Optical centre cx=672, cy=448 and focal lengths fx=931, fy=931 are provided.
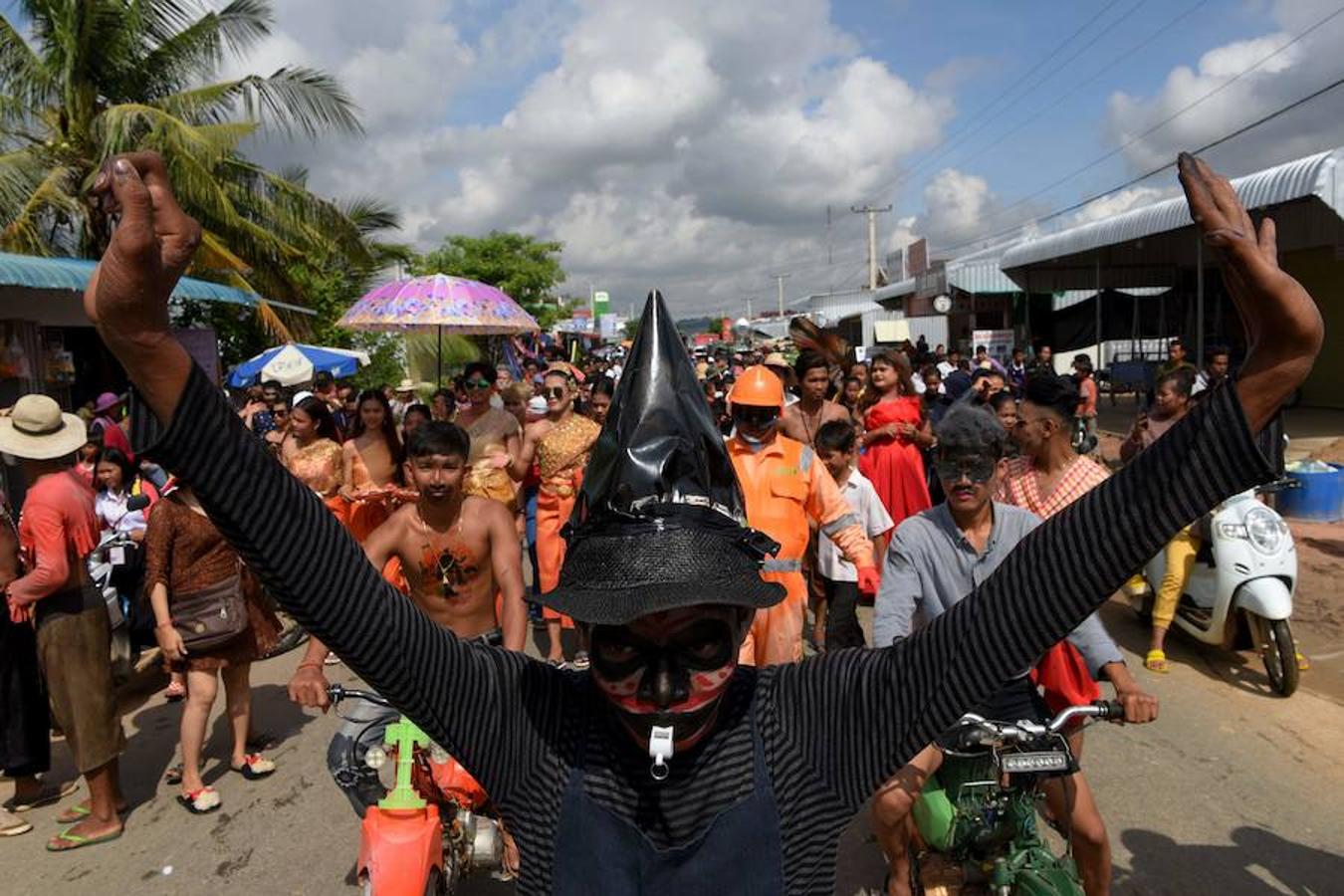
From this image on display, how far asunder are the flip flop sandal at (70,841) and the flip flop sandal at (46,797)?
0.54m

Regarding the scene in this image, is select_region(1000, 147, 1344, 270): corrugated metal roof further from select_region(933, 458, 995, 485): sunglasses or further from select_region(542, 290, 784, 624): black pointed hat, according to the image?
select_region(542, 290, 784, 624): black pointed hat

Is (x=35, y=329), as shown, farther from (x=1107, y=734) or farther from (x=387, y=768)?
(x=1107, y=734)

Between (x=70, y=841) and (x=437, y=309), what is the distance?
182 inches

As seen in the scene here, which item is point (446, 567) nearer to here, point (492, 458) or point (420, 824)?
point (420, 824)

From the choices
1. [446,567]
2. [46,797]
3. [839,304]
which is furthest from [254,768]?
[839,304]

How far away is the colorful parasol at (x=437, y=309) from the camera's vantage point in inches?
301

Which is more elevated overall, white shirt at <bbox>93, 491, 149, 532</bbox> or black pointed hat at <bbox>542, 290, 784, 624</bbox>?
black pointed hat at <bbox>542, 290, 784, 624</bbox>

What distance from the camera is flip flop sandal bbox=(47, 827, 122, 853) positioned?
414 cm

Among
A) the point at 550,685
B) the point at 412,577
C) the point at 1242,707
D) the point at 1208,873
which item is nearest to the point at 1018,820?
the point at 1208,873

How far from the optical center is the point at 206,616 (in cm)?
457

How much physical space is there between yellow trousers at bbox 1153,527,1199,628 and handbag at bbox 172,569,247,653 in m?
5.37

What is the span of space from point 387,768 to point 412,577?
30.2 inches

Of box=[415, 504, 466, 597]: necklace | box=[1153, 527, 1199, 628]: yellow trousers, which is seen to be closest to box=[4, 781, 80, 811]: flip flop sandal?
box=[415, 504, 466, 597]: necklace

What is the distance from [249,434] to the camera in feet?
3.96
